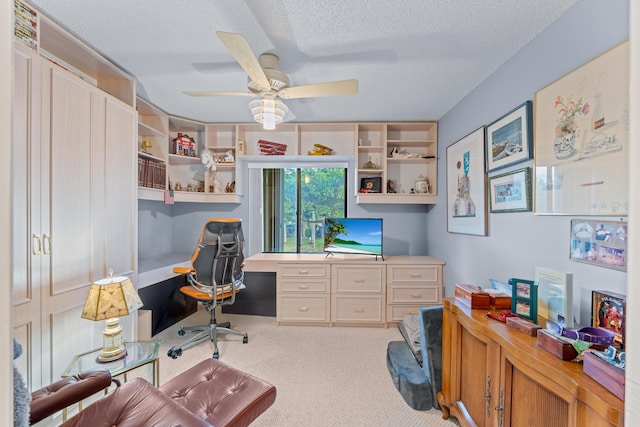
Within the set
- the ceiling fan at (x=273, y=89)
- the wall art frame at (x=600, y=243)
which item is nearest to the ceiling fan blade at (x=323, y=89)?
the ceiling fan at (x=273, y=89)

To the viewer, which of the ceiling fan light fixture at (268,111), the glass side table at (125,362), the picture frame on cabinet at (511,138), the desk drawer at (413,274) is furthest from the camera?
the desk drawer at (413,274)

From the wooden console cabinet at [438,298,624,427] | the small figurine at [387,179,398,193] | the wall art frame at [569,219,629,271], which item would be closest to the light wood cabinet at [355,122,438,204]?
the small figurine at [387,179,398,193]

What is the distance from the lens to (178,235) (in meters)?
3.53

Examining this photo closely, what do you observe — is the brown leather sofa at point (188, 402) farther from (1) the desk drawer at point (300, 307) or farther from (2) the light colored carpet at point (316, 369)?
(1) the desk drawer at point (300, 307)

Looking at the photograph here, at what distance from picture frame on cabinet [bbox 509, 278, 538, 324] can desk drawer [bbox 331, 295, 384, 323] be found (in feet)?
5.63

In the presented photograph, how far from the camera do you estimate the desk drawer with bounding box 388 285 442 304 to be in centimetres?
293

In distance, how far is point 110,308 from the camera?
59.2 inches

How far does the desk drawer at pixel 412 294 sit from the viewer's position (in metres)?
2.93

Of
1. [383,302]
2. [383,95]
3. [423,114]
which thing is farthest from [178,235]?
[423,114]

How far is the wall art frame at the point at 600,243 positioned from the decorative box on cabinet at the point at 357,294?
1.85m

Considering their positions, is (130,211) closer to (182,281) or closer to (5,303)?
(182,281)

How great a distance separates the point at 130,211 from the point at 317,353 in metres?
2.04

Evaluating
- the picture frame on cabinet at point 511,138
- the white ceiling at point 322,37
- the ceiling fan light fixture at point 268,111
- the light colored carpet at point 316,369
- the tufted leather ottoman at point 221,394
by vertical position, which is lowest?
the light colored carpet at point 316,369

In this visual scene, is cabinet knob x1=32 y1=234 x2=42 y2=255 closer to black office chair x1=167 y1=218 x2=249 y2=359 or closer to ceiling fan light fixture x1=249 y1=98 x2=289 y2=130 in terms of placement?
black office chair x1=167 y1=218 x2=249 y2=359
